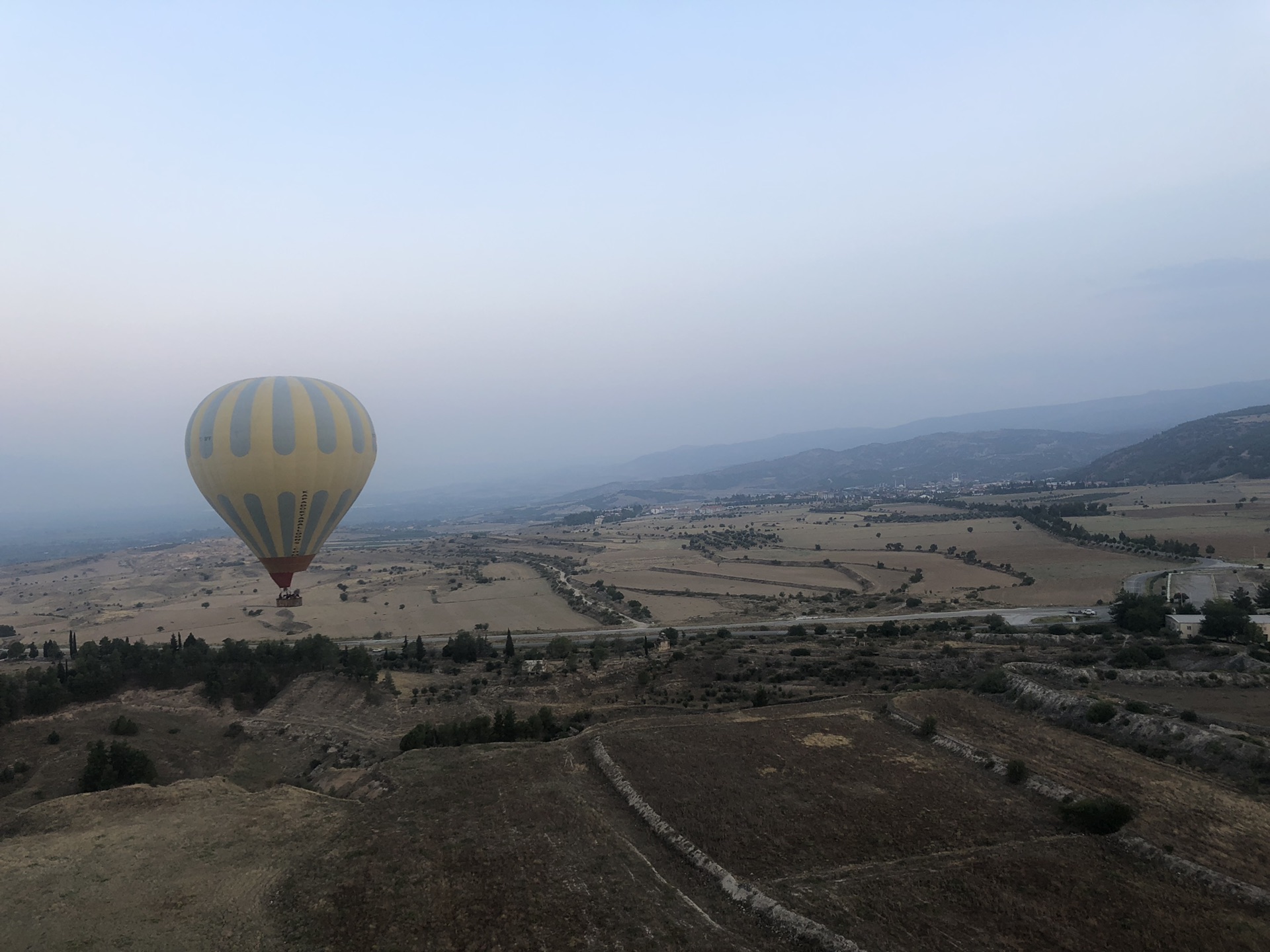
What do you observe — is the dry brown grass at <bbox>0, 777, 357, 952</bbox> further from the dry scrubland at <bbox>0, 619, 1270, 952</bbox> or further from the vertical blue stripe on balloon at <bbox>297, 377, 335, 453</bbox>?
the vertical blue stripe on balloon at <bbox>297, 377, 335, 453</bbox>

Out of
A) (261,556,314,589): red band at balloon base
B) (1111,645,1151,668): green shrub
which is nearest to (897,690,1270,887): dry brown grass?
(1111,645,1151,668): green shrub

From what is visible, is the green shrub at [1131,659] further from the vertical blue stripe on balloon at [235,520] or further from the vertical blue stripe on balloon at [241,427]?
the vertical blue stripe on balloon at [241,427]

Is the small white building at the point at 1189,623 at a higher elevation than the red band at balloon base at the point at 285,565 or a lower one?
lower

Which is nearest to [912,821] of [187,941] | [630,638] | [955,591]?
[187,941]

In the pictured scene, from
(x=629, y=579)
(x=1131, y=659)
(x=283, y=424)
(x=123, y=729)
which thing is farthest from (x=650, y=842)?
(x=629, y=579)

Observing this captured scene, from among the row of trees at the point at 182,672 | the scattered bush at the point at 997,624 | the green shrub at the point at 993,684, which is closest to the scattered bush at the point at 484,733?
the row of trees at the point at 182,672

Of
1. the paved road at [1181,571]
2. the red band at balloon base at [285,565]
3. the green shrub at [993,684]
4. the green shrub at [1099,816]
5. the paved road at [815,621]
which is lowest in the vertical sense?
the paved road at [1181,571]
